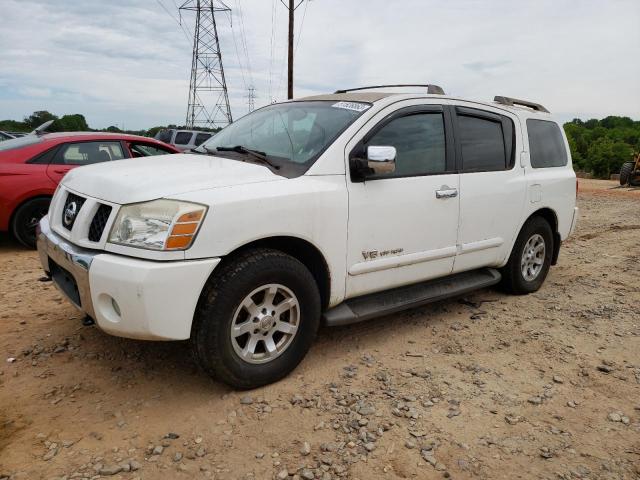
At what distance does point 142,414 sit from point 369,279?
1.62 meters

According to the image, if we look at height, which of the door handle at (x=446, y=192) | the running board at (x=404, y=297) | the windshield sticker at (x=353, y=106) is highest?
the windshield sticker at (x=353, y=106)

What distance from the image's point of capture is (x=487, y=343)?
3789 millimetres

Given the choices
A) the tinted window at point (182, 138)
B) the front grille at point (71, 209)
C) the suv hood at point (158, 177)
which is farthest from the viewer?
the tinted window at point (182, 138)

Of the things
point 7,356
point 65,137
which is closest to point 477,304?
point 7,356

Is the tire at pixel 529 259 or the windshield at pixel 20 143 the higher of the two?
the windshield at pixel 20 143

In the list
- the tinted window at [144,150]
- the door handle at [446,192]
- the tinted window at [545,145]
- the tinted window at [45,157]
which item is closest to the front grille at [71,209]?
the door handle at [446,192]

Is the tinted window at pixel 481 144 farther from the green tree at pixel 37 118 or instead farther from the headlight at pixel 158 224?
the green tree at pixel 37 118

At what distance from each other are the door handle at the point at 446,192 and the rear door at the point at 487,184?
11 centimetres

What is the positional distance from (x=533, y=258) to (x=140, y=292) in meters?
3.92

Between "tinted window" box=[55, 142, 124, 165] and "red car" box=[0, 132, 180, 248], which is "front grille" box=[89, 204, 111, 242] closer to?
"red car" box=[0, 132, 180, 248]

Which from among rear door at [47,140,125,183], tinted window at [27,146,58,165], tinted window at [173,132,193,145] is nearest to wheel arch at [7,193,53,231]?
rear door at [47,140,125,183]

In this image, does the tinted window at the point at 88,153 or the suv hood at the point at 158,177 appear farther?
the tinted window at the point at 88,153

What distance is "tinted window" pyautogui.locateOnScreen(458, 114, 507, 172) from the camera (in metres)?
4.02

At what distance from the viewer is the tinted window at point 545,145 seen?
4734 mm
